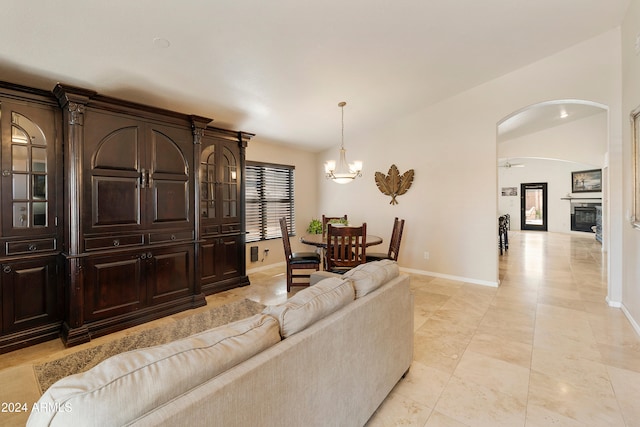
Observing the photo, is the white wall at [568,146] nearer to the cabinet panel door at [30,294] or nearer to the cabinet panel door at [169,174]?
the cabinet panel door at [169,174]

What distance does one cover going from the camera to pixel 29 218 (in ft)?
8.37

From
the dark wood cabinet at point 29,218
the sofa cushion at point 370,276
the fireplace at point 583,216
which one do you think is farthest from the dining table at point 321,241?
the fireplace at point 583,216

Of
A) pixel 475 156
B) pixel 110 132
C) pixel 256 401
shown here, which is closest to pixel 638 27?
pixel 475 156

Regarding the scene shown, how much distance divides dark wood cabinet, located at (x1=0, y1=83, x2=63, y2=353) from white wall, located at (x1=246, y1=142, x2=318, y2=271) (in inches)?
106

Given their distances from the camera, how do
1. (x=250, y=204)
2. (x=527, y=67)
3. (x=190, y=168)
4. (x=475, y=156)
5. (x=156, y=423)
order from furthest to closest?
(x=250, y=204) < (x=475, y=156) < (x=527, y=67) < (x=190, y=168) < (x=156, y=423)

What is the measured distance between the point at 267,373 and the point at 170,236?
2.79m

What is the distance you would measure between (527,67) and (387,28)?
8.40ft

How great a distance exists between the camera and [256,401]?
95cm

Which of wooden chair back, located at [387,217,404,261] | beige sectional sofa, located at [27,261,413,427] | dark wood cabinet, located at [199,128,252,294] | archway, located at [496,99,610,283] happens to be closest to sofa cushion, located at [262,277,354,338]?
beige sectional sofa, located at [27,261,413,427]

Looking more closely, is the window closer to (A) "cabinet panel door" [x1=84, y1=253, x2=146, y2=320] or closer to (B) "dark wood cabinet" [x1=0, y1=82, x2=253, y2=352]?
(B) "dark wood cabinet" [x1=0, y1=82, x2=253, y2=352]

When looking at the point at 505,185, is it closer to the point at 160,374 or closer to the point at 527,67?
the point at 527,67

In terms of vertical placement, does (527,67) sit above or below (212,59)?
above

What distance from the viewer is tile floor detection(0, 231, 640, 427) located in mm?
1721

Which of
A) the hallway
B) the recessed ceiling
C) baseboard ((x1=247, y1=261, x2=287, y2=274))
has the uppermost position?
the recessed ceiling
